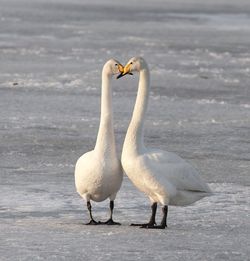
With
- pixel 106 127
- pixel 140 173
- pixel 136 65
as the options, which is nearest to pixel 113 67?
pixel 136 65

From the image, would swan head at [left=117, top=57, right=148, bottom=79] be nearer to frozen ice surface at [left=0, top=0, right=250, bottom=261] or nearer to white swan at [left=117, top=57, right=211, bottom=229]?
white swan at [left=117, top=57, right=211, bottom=229]

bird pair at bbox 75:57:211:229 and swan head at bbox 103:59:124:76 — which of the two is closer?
bird pair at bbox 75:57:211:229

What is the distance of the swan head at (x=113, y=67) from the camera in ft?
24.3

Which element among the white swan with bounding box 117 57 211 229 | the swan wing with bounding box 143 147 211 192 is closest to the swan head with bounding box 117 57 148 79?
the white swan with bounding box 117 57 211 229

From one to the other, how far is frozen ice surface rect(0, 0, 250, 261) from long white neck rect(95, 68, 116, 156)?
543 mm

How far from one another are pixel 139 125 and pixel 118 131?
4578 mm

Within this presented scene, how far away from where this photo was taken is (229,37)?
87.4 ft

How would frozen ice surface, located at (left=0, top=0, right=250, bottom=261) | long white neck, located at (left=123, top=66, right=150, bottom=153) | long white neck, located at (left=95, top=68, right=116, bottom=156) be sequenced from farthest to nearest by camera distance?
long white neck, located at (left=95, top=68, right=116, bottom=156) → long white neck, located at (left=123, top=66, right=150, bottom=153) → frozen ice surface, located at (left=0, top=0, right=250, bottom=261)

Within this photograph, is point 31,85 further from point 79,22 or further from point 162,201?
point 79,22

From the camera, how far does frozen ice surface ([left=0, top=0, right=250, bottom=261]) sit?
6.29 meters

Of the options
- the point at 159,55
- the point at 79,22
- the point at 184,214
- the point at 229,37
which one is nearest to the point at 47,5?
the point at 79,22

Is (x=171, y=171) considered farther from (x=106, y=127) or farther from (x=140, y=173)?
(x=106, y=127)

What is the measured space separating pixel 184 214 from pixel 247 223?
667 mm

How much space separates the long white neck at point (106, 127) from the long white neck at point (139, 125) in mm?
170
